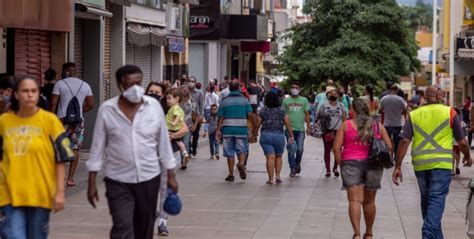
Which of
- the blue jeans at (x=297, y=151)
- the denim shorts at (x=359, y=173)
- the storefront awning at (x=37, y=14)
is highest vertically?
the storefront awning at (x=37, y=14)

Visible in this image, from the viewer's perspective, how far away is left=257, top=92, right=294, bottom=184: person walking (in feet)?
59.1

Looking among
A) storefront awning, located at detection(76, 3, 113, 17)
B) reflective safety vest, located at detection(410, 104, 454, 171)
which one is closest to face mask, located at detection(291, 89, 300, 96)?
storefront awning, located at detection(76, 3, 113, 17)

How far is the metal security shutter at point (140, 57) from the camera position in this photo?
91.6 ft

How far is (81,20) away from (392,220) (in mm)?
11207

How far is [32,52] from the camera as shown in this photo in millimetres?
19688

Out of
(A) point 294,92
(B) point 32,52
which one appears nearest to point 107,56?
(B) point 32,52

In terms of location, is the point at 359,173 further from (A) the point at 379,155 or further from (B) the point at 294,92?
(B) the point at 294,92

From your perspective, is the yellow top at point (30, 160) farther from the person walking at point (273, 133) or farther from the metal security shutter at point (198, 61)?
the metal security shutter at point (198, 61)

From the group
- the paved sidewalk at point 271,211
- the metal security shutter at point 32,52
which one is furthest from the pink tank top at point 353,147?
the metal security shutter at point 32,52

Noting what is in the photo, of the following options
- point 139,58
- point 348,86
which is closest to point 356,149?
point 139,58

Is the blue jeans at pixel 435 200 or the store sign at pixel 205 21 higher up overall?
the store sign at pixel 205 21

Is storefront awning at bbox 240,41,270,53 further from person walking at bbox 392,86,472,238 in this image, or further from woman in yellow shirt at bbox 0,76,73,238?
woman in yellow shirt at bbox 0,76,73,238

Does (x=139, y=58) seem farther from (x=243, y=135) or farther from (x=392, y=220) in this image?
(x=392, y=220)

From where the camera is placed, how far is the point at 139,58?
29.5 metres
